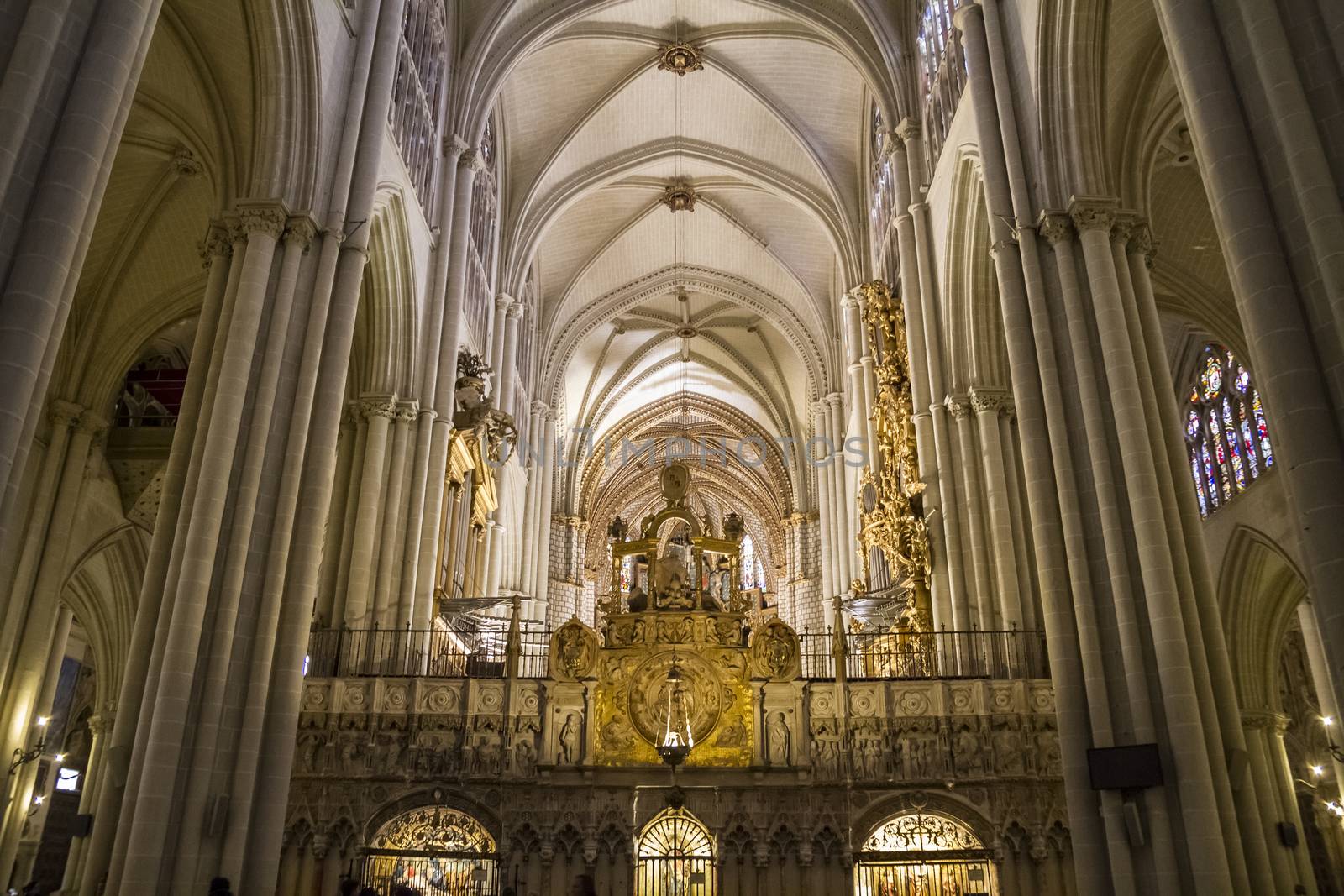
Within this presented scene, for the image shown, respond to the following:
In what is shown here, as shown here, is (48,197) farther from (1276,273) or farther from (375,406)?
(375,406)

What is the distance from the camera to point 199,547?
35.8ft

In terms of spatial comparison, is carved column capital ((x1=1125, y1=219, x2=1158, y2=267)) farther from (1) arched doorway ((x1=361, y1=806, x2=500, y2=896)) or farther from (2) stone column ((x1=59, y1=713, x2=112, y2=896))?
(2) stone column ((x1=59, y1=713, x2=112, y2=896))

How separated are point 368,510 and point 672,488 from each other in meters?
4.83

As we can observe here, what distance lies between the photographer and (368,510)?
16.7m

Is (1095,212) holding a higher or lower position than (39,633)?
higher

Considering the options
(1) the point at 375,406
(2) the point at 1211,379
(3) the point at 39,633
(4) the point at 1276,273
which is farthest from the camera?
(2) the point at 1211,379

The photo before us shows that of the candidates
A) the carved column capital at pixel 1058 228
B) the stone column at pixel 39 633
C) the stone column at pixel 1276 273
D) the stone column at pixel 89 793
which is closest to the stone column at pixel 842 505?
the carved column capital at pixel 1058 228

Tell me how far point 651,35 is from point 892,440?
12121 mm

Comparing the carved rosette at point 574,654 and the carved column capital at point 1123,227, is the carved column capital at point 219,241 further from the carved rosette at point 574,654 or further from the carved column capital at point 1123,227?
the carved column capital at point 1123,227

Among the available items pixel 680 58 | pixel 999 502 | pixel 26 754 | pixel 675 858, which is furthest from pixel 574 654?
pixel 680 58

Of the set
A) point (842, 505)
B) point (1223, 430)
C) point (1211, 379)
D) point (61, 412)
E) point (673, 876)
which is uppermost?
point (842, 505)

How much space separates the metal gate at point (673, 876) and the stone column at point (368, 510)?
18.9 ft

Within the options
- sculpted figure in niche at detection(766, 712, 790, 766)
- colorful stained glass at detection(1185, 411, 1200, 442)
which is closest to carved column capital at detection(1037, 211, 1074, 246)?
sculpted figure in niche at detection(766, 712, 790, 766)

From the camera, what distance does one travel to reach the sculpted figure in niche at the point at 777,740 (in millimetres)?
13609
